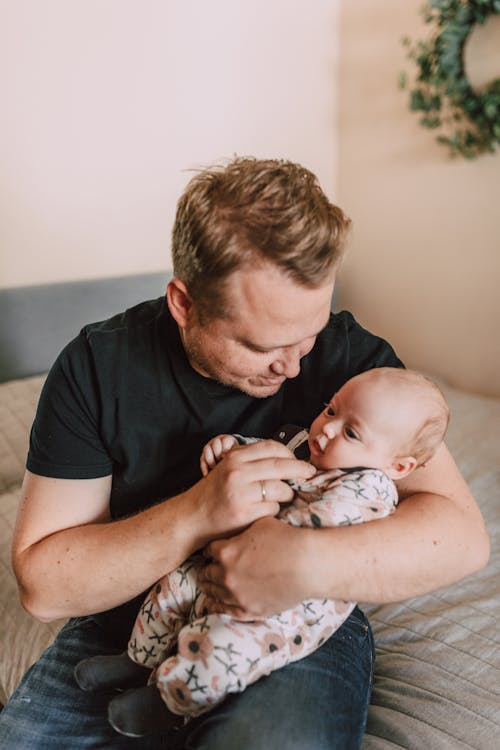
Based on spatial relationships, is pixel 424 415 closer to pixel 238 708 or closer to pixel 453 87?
pixel 238 708

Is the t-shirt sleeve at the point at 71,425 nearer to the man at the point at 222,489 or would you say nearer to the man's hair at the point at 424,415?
the man at the point at 222,489

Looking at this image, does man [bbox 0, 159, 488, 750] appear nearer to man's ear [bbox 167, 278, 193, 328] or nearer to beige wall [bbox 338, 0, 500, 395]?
man's ear [bbox 167, 278, 193, 328]

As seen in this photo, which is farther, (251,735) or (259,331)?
(259,331)

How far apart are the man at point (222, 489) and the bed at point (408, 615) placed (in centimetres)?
11

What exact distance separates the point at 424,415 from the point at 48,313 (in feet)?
4.99

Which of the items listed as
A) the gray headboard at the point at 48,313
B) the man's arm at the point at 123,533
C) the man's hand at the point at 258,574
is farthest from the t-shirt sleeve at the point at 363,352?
the gray headboard at the point at 48,313

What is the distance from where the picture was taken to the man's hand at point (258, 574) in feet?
2.68

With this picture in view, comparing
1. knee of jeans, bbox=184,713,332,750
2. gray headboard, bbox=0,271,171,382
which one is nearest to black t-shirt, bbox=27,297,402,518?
knee of jeans, bbox=184,713,332,750

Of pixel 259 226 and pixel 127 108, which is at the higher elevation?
pixel 127 108

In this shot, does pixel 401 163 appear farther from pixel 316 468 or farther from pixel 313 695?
pixel 313 695

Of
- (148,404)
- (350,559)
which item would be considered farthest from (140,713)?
(148,404)

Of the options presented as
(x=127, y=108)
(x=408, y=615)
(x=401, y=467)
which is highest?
(x=127, y=108)

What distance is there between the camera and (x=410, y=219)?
8.25ft

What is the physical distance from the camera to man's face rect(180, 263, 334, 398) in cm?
93
